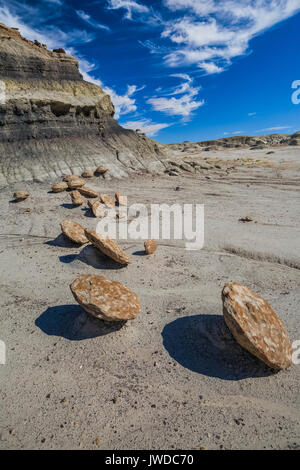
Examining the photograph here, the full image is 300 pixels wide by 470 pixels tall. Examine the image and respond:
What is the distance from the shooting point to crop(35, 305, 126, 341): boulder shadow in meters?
3.36

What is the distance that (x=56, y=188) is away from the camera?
368 inches

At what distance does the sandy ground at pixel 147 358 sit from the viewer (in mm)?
2328

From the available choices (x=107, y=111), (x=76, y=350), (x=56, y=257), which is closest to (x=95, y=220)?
(x=56, y=257)

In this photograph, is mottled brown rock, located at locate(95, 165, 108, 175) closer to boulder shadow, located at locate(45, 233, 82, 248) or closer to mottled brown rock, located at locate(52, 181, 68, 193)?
mottled brown rock, located at locate(52, 181, 68, 193)

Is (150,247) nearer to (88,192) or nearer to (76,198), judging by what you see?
(76,198)

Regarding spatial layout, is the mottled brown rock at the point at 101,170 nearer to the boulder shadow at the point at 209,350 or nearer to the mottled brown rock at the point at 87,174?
the mottled brown rock at the point at 87,174

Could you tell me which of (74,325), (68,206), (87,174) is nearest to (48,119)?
(87,174)

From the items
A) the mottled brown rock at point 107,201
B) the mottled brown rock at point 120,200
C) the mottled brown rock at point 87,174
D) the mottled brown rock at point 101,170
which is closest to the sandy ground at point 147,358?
the mottled brown rock at point 107,201

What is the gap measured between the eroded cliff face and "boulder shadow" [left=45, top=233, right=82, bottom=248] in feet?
17.1

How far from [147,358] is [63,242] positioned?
403 cm

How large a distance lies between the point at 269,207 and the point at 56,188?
8482 mm

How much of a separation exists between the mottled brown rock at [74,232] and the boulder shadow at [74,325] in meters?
2.32

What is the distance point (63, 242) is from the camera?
6.13 metres

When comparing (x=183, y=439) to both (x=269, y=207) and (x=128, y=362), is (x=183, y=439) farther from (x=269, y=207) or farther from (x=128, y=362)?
(x=269, y=207)
